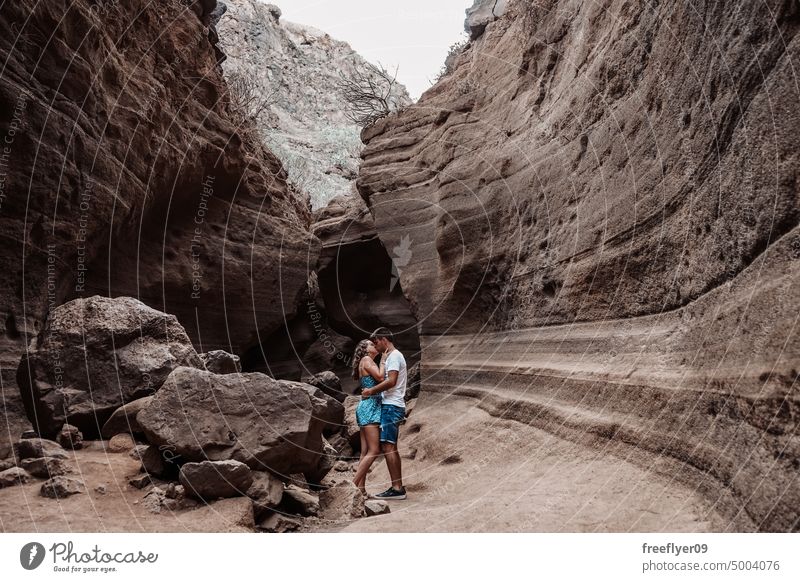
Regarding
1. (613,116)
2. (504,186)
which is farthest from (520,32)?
(613,116)

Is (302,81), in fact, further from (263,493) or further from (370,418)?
(263,493)

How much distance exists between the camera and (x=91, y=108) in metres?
9.31

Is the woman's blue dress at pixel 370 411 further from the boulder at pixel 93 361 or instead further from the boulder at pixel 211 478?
the boulder at pixel 93 361

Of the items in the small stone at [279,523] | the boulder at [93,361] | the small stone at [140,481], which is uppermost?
the boulder at [93,361]

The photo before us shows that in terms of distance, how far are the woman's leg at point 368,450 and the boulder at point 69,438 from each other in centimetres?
309

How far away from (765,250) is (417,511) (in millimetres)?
3630

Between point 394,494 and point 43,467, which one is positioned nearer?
point 43,467

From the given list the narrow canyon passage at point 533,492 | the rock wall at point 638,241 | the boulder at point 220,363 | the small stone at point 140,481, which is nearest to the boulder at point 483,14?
the rock wall at point 638,241

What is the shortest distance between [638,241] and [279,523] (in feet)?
15.2

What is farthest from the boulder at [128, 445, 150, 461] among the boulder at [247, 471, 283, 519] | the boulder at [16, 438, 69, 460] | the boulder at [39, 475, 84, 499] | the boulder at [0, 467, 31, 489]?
the boulder at [247, 471, 283, 519]

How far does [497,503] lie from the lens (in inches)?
206

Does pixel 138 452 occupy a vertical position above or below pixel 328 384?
above

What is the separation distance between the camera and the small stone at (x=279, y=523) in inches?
214

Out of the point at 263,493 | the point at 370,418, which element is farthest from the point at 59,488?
the point at 370,418
